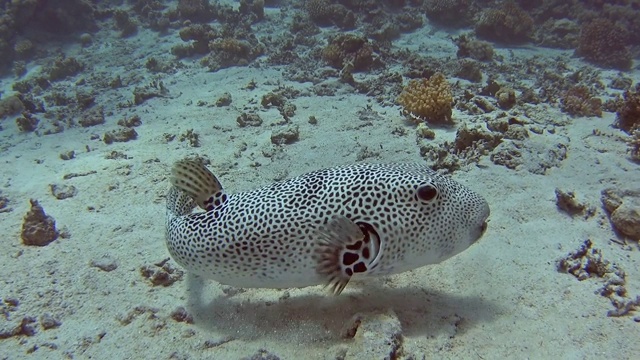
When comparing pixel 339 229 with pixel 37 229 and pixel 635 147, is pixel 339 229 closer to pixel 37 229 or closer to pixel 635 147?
pixel 37 229

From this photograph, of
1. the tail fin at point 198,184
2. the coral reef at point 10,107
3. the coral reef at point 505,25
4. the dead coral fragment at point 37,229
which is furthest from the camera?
the coral reef at point 505,25

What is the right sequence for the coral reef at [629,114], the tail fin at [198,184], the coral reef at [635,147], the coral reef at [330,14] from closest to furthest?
the tail fin at [198,184] → the coral reef at [635,147] → the coral reef at [629,114] → the coral reef at [330,14]

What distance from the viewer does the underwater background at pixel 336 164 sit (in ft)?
10.9

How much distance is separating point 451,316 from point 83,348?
3.18 m

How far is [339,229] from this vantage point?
283cm

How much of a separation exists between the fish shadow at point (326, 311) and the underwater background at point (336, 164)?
0.06 ft

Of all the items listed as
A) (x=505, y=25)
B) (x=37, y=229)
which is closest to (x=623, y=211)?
(x=37, y=229)

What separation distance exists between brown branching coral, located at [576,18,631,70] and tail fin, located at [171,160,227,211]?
45.3 ft

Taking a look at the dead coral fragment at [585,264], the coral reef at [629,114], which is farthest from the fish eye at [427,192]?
the coral reef at [629,114]

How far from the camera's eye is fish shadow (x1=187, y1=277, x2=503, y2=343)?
329cm

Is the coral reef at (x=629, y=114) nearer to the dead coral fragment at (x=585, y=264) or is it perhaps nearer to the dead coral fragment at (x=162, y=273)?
the dead coral fragment at (x=585, y=264)

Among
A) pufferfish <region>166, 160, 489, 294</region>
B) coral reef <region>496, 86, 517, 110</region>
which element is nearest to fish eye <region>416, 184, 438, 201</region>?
pufferfish <region>166, 160, 489, 294</region>

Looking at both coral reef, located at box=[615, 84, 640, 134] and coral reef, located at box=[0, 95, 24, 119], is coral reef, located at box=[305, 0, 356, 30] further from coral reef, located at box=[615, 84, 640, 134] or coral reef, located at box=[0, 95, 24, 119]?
coral reef, located at box=[0, 95, 24, 119]

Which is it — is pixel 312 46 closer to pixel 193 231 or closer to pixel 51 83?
pixel 51 83
